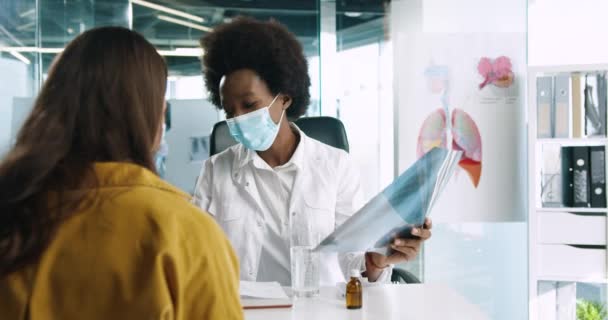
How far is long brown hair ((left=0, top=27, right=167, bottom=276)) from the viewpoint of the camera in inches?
32.8

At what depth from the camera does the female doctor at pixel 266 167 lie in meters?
2.06

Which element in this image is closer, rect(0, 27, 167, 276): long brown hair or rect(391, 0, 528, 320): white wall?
rect(0, 27, 167, 276): long brown hair

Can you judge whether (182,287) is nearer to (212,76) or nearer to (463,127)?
A: (212,76)

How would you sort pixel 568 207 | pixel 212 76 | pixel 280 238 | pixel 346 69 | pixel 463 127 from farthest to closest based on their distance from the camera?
pixel 346 69
pixel 463 127
pixel 568 207
pixel 212 76
pixel 280 238

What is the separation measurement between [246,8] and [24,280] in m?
2.98

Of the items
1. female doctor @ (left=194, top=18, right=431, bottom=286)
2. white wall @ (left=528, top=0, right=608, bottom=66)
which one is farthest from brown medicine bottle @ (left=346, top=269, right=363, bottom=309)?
white wall @ (left=528, top=0, right=608, bottom=66)

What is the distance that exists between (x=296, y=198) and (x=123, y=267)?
4.22 feet

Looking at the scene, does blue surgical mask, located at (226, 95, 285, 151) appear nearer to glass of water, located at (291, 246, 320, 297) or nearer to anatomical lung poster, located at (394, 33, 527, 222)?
glass of water, located at (291, 246, 320, 297)

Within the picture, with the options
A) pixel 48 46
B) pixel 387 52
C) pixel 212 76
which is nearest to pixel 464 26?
pixel 387 52

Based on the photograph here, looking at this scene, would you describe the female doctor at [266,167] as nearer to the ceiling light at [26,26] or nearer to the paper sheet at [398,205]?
the paper sheet at [398,205]

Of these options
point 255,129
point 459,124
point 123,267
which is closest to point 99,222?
point 123,267

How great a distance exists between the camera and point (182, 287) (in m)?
0.82

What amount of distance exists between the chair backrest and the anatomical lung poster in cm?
104

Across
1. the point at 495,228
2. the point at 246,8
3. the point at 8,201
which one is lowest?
the point at 495,228
